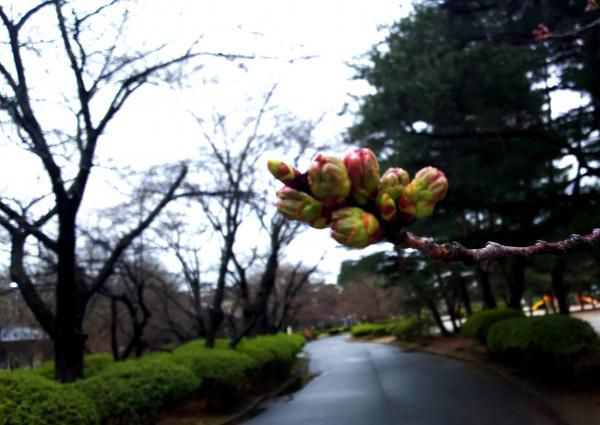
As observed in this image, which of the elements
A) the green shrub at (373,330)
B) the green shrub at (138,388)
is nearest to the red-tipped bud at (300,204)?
the green shrub at (138,388)

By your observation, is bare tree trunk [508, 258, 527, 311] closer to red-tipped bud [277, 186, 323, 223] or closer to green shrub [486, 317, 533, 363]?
green shrub [486, 317, 533, 363]

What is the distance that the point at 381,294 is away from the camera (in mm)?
62719

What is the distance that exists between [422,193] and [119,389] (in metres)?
8.71

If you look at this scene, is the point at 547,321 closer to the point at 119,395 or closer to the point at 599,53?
the point at 599,53

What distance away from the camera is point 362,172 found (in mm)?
1484

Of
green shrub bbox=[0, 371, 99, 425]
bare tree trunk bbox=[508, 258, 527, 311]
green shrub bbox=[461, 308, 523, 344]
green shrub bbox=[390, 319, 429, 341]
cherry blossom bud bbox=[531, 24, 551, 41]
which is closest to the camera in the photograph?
cherry blossom bud bbox=[531, 24, 551, 41]

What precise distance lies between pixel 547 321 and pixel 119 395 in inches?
344

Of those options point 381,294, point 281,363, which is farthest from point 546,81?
point 381,294

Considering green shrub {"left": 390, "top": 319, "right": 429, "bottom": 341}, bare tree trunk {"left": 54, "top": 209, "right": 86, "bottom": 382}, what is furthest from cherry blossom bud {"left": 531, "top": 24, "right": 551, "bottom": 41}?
green shrub {"left": 390, "top": 319, "right": 429, "bottom": 341}

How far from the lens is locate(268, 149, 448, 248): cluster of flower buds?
4.69 ft

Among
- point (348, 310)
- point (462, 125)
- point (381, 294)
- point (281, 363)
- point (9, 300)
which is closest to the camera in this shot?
point (462, 125)

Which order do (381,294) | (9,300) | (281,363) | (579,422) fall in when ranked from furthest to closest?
(381,294), (281,363), (9,300), (579,422)

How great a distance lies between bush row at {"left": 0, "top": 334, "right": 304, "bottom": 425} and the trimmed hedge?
652 cm

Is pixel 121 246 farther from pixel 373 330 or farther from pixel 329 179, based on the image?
pixel 373 330
